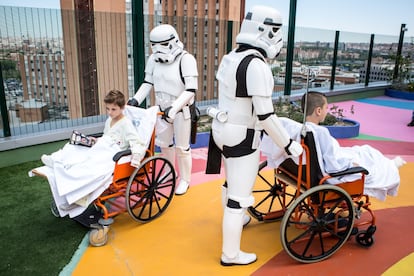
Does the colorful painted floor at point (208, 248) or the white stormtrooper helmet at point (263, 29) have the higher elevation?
the white stormtrooper helmet at point (263, 29)

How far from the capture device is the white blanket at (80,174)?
2932 mm

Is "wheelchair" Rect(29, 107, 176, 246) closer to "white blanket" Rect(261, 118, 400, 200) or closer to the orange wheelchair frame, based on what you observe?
the orange wheelchair frame

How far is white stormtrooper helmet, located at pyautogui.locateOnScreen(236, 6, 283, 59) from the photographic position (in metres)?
2.61

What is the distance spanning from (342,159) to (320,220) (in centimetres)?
47

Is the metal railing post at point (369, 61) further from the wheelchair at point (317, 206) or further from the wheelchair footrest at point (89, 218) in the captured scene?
the wheelchair footrest at point (89, 218)

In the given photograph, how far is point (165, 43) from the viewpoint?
3.74 m

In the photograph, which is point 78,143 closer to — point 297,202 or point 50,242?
point 50,242

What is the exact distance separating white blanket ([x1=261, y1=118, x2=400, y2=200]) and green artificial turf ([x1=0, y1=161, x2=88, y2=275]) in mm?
1714

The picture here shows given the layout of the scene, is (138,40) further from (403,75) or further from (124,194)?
(403,75)

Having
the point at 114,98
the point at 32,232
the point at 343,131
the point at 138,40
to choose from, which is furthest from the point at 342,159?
the point at 138,40

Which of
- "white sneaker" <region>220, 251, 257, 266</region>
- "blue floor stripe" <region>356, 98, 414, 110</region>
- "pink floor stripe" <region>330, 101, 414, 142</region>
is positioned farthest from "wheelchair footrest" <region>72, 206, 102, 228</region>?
"blue floor stripe" <region>356, 98, 414, 110</region>

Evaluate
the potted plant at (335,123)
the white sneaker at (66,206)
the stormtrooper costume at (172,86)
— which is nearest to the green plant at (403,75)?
the potted plant at (335,123)

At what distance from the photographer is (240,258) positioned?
291cm

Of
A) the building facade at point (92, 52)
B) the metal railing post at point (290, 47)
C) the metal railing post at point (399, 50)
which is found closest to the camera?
the building facade at point (92, 52)
